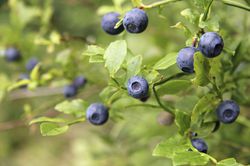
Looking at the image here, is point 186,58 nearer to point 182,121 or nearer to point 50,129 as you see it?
point 182,121

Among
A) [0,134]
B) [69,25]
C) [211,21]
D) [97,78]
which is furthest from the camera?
[0,134]

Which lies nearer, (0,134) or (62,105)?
(62,105)

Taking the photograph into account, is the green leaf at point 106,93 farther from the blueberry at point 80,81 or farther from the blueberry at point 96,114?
the blueberry at point 80,81

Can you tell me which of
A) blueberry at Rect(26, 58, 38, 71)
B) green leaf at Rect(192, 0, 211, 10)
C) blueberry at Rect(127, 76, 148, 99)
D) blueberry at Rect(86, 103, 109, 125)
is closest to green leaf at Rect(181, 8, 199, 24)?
green leaf at Rect(192, 0, 211, 10)

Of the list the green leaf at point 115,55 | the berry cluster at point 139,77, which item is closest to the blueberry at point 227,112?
the berry cluster at point 139,77

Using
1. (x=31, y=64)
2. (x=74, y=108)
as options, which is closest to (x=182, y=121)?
(x=74, y=108)

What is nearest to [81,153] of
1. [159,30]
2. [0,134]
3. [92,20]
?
[92,20]

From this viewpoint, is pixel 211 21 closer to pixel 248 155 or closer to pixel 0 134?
pixel 248 155

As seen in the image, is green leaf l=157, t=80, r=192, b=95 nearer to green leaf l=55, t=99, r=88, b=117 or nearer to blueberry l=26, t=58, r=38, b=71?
green leaf l=55, t=99, r=88, b=117
